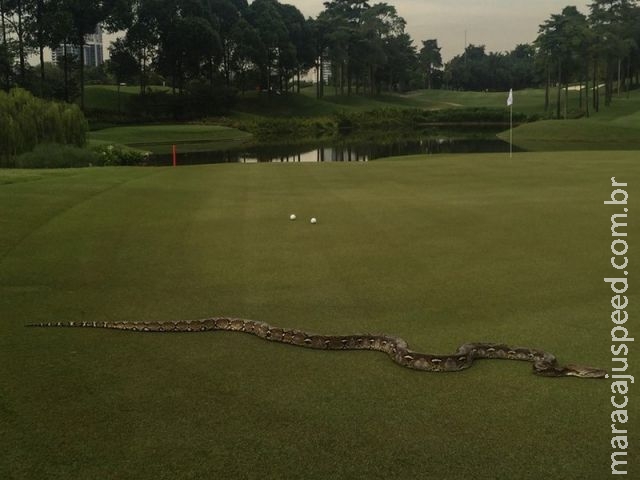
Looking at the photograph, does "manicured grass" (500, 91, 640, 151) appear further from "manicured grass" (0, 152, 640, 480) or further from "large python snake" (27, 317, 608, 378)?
"large python snake" (27, 317, 608, 378)

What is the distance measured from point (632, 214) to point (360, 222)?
4931 mm

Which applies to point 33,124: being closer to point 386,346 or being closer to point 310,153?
point 310,153

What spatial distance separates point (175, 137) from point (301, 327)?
189 ft

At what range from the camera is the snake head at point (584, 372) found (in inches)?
201

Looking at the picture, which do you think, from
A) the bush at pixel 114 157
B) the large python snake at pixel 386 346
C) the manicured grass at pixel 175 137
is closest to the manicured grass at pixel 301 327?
the large python snake at pixel 386 346

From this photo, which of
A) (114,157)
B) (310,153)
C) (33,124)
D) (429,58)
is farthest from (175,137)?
(429,58)

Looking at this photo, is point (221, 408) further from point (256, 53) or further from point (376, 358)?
point (256, 53)

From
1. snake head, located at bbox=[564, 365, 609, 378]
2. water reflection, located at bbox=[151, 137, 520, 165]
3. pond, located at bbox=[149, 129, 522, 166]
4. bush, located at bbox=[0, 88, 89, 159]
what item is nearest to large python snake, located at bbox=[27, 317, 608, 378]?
snake head, located at bbox=[564, 365, 609, 378]

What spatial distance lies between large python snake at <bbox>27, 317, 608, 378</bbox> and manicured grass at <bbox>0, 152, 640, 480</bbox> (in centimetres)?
12

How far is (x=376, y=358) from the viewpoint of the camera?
18.8ft

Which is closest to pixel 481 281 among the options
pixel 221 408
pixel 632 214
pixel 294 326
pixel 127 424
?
pixel 294 326

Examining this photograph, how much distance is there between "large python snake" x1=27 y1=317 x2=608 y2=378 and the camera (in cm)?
527

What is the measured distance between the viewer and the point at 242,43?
89.9 metres

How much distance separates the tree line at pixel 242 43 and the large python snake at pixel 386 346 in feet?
217
